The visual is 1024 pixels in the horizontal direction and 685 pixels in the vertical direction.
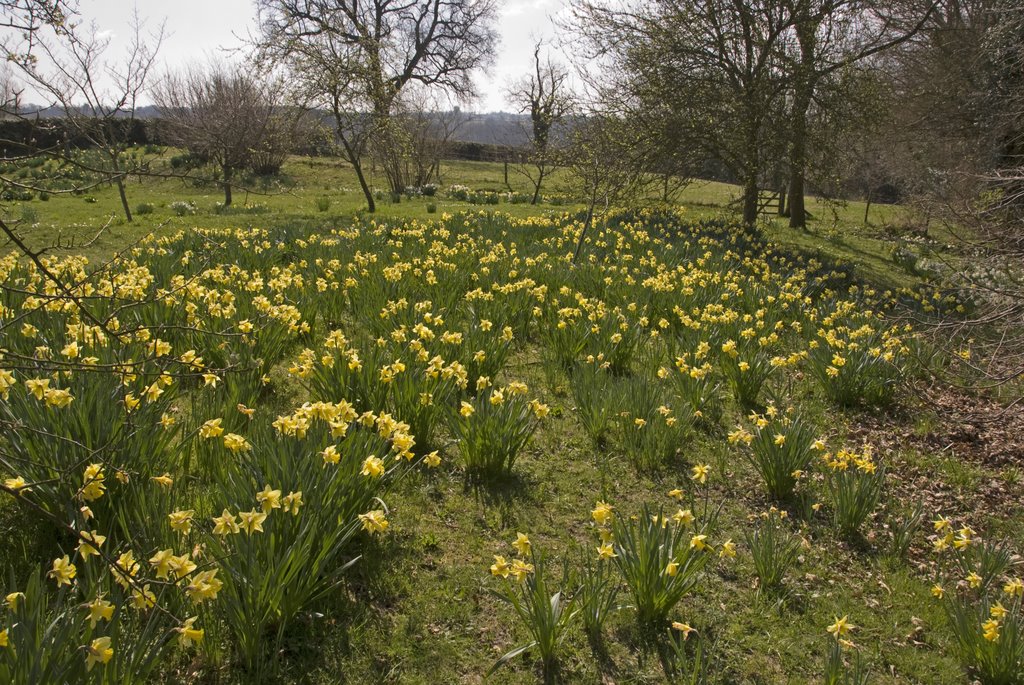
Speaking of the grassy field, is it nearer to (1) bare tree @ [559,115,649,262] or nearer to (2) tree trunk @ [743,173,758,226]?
(2) tree trunk @ [743,173,758,226]

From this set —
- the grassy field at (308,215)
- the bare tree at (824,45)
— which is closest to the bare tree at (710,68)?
the bare tree at (824,45)

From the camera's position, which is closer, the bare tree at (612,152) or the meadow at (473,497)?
the meadow at (473,497)

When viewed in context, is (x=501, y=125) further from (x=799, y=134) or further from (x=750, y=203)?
(x=799, y=134)

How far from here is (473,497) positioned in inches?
142

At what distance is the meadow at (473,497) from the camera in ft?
7.13

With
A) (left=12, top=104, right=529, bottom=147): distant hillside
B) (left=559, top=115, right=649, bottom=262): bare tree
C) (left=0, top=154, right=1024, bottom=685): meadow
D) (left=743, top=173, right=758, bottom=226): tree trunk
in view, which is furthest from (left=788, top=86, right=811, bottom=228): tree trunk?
(left=12, top=104, right=529, bottom=147): distant hillside

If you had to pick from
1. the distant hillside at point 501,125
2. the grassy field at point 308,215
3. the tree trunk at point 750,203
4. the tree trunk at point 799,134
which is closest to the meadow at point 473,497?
the grassy field at point 308,215

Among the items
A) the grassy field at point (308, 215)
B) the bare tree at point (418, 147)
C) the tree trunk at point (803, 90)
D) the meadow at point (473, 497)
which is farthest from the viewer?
the bare tree at point (418, 147)

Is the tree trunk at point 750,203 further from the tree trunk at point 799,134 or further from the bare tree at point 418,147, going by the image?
the bare tree at point 418,147

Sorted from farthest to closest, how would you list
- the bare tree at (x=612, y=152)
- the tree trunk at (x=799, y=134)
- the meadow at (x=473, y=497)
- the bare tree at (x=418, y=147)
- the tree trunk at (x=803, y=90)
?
1. the bare tree at (x=418, y=147)
2. the tree trunk at (x=799, y=134)
3. the tree trunk at (x=803, y=90)
4. the bare tree at (x=612, y=152)
5. the meadow at (x=473, y=497)

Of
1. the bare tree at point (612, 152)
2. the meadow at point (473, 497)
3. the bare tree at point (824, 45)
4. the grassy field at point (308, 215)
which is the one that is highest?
the bare tree at point (824, 45)

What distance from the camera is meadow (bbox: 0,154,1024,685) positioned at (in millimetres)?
2172

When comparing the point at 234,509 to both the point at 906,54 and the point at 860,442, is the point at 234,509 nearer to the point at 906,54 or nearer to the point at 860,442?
the point at 860,442

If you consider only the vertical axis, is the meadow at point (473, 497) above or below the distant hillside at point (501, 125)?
below
